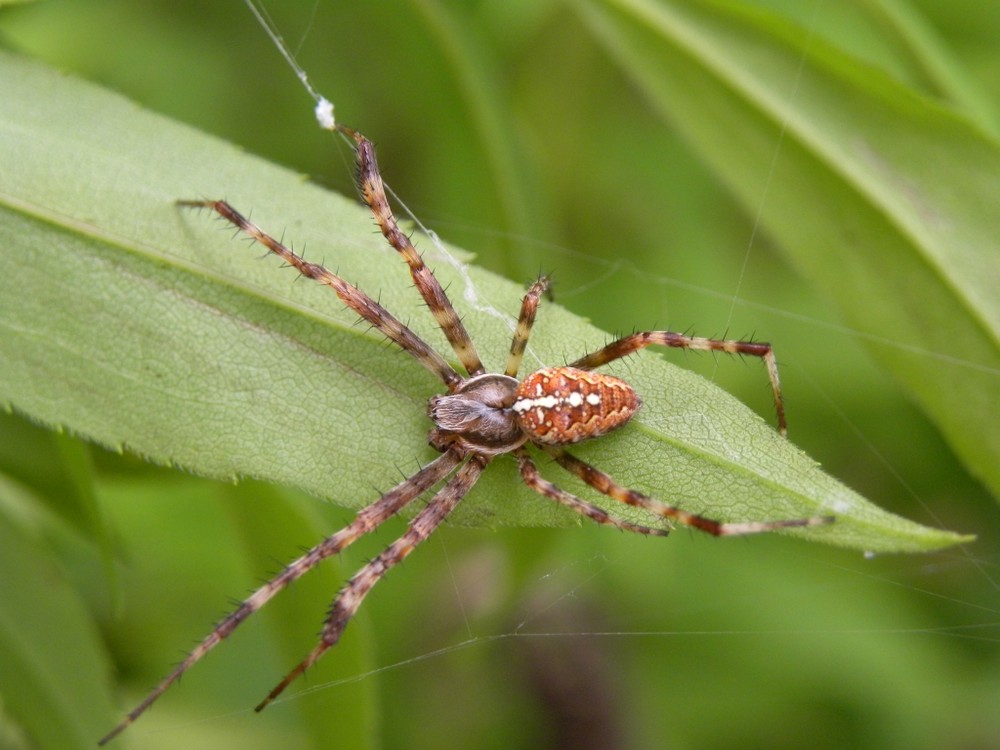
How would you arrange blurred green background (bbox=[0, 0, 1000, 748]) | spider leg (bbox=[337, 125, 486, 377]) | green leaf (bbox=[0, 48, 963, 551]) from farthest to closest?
blurred green background (bbox=[0, 0, 1000, 748]) → spider leg (bbox=[337, 125, 486, 377]) → green leaf (bbox=[0, 48, 963, 551])

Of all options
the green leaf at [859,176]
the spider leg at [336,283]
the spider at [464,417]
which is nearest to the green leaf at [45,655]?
the spider at [464,417]

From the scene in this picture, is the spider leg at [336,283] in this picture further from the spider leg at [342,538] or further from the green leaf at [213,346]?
the spider leg at [342,538]

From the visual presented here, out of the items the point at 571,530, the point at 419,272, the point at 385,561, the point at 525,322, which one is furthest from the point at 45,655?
the point at 571,530

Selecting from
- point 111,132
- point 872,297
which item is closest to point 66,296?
point 111,132

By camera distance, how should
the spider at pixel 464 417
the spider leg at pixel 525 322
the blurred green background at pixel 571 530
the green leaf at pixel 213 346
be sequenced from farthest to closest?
the blurred green background at pixel 571 530
the spider leg at pixel 525 322
the spider at pixel 464 417
the green leaf at pixel 213 346

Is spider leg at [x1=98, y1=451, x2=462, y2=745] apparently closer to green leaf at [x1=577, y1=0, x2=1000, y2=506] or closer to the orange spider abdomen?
the orange spider abdomen

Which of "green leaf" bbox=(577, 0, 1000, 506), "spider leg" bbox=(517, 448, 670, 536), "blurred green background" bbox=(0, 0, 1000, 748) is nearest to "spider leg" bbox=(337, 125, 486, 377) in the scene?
"spider leg" bbox=(517, 448, 670, 536)
